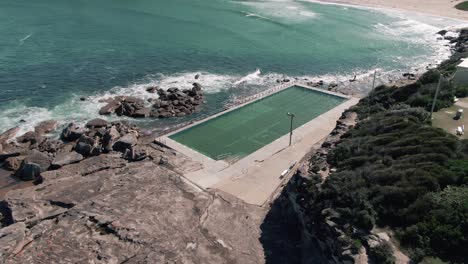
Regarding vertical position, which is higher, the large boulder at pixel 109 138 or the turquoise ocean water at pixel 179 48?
the turquoise ocean water at pixel 179 48

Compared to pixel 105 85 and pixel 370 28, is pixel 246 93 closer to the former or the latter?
pixel 105 85

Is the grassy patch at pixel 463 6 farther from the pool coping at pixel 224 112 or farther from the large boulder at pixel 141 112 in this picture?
the large boulder at pixel 141 112

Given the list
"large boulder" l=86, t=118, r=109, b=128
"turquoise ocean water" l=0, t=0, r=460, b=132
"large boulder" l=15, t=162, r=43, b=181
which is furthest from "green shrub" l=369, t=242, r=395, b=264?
"large boulder" l=86, t=118, r=109, b=128

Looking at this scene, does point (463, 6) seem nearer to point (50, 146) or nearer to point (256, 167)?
point (256, 167)

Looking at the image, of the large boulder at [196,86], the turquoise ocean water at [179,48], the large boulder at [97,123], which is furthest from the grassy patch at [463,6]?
the large boulder at [97,123]

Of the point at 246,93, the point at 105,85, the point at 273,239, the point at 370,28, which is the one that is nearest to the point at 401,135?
the point at 273,239

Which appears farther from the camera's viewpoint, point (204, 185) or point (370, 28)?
point (370, 28)
